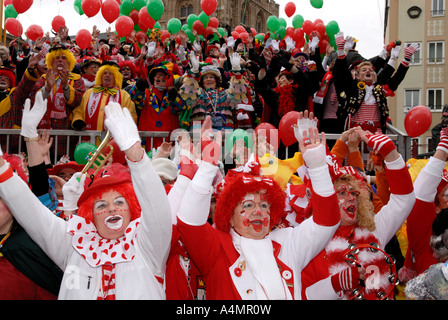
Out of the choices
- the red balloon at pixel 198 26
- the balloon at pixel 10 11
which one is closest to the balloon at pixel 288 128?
the red balloon at pixel 198 26

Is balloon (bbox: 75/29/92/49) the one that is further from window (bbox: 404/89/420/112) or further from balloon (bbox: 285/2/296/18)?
window (bbox: 404/89/420/112)

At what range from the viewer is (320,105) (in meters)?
6.79

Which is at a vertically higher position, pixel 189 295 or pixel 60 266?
pixel 60 266

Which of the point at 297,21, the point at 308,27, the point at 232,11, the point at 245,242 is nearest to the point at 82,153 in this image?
the point at 245,242

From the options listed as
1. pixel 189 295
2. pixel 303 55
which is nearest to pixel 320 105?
pixel 303 55

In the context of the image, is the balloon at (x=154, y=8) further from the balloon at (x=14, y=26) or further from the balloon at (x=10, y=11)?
the balloon at (x=10, y=11)

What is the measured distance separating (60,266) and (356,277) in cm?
174

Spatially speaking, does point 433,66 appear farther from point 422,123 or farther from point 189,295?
point 189,295

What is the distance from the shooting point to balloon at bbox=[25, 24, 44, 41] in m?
10.9

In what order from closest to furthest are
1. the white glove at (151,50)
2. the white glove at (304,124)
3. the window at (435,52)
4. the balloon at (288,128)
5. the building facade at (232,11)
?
the white glove at (304,124) → the balloon at (288,128) → the white glove at (151,50) → the window at (435,52) → the building facade at (232,11)

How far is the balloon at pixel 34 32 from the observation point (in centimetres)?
1089

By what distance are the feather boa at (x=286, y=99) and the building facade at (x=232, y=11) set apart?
31.0 metres

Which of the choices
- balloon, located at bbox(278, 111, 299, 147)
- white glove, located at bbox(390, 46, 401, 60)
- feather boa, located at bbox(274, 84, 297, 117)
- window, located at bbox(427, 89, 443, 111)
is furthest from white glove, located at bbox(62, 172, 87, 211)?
window, located at bbox(427, 89, 443, 111)

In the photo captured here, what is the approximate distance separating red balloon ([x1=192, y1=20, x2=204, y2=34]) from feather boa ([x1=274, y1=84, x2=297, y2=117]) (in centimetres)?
592
